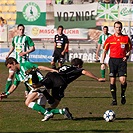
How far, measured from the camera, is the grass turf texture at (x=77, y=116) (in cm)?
912

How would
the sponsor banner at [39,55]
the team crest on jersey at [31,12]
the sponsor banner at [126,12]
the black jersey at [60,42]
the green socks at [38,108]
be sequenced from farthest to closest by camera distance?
the team crest on jersey at [31,12] < the sponsor banner at [126,12] < the sponsor banner at [39,55] < the black jersey at [60,42] < the green socks at [38,108]

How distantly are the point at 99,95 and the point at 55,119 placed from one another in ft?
15.9

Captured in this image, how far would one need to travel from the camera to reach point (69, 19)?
3503cm

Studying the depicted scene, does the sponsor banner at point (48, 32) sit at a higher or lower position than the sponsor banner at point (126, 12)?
lower

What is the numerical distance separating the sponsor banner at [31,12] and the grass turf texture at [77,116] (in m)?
19.4

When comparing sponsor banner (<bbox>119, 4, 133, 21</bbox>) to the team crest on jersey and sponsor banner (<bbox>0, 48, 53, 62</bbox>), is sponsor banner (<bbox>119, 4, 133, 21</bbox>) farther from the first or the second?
the team crest on jersey

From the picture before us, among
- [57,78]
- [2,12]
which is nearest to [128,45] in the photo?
[57,78]

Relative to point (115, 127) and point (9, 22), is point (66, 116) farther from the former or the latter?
point (9, 22)

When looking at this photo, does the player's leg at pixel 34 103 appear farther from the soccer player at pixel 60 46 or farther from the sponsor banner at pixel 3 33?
the sponsor banner at pixel 3 33

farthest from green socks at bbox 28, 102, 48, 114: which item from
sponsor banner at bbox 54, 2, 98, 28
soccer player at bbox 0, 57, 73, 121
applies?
sponsor banner at bbox 54, 2, 98, 28

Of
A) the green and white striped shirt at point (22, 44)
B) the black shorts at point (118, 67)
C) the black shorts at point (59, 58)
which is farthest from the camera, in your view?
the black shorts at point (59, 58)

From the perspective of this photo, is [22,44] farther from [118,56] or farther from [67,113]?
[67,113]

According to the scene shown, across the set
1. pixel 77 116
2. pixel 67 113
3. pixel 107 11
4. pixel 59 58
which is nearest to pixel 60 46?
pixel 59 58

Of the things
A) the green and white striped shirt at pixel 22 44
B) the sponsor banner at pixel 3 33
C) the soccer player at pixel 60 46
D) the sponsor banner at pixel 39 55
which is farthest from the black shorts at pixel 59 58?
the sponsor banner at pixel 3 33
